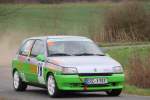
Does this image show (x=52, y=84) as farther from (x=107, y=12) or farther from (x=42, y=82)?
(x=107, y=12)

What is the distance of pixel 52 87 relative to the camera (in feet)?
55.5

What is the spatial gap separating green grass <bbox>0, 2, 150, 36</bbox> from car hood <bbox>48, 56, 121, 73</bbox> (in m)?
29.7

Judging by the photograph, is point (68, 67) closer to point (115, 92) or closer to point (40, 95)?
point (115, 92)

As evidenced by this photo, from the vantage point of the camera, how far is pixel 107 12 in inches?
1902

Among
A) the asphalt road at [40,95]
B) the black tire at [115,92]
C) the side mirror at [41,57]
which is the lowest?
the asphalt road at [40,95]

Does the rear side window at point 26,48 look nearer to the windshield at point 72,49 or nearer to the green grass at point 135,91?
the windshield at point 72,49

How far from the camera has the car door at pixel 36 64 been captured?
17.6 meters

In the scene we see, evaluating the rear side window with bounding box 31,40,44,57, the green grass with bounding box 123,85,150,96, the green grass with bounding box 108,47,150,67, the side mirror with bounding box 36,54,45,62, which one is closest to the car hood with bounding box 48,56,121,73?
the side mirror with bounding box 36,54,45,62

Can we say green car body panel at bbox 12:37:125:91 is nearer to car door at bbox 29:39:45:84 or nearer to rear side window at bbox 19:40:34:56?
car door at bbox 29:39:45:84

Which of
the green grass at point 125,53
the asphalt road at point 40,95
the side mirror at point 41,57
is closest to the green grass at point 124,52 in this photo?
the green grass at point 125,53

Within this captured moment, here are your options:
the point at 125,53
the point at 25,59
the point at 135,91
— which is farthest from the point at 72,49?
the point at 125,53

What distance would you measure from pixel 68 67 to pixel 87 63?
49 cm

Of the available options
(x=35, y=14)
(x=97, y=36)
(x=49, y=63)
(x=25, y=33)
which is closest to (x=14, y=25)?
(x=25, y=33)

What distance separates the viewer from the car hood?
16484 millimetres
